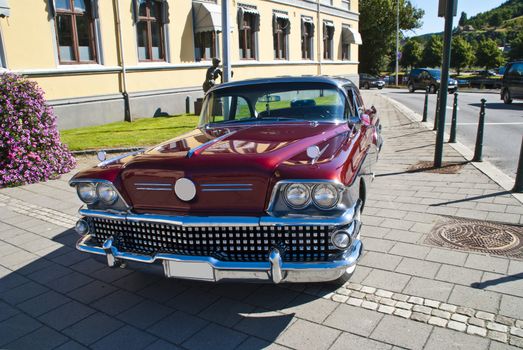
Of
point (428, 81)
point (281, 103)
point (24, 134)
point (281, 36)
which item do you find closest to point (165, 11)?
point (281, 36)

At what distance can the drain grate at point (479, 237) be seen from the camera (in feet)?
13.6

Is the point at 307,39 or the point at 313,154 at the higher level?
the point at 307,39

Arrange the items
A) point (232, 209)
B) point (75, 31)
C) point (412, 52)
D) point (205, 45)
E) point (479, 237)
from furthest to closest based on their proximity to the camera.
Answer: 1. point (412, 52)
2. point (205, 45)
3. point (75, 31)
4. point (479, 237)
5. point (232, 209)

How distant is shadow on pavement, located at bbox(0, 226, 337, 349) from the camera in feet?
9.93

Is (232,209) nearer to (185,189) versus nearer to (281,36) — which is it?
(185,189)

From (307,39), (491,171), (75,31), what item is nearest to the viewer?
(491,171)

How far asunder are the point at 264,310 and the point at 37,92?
20.7 feet

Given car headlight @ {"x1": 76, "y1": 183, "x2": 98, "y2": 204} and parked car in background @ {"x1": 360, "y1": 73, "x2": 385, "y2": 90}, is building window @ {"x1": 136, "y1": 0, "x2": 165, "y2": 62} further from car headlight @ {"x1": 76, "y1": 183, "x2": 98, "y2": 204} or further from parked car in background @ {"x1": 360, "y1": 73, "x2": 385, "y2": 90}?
parked car in background @ {"x1": 360, "y1": 73, "x2": 385, "y2": 90}

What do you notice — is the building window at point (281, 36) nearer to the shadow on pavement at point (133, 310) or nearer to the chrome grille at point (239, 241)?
the shadow on pavement at point (133, 310)

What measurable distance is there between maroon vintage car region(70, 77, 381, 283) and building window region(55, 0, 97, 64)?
37.5ft

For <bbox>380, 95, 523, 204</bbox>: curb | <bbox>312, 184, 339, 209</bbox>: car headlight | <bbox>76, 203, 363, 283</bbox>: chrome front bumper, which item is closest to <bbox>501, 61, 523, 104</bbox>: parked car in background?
<bbox>380, 95, 523, 204</bbox>: curb

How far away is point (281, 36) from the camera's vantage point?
24953mm

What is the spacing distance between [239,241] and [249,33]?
20.6m

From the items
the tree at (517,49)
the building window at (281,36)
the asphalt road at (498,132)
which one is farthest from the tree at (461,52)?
the asphalt road at (498,132)
